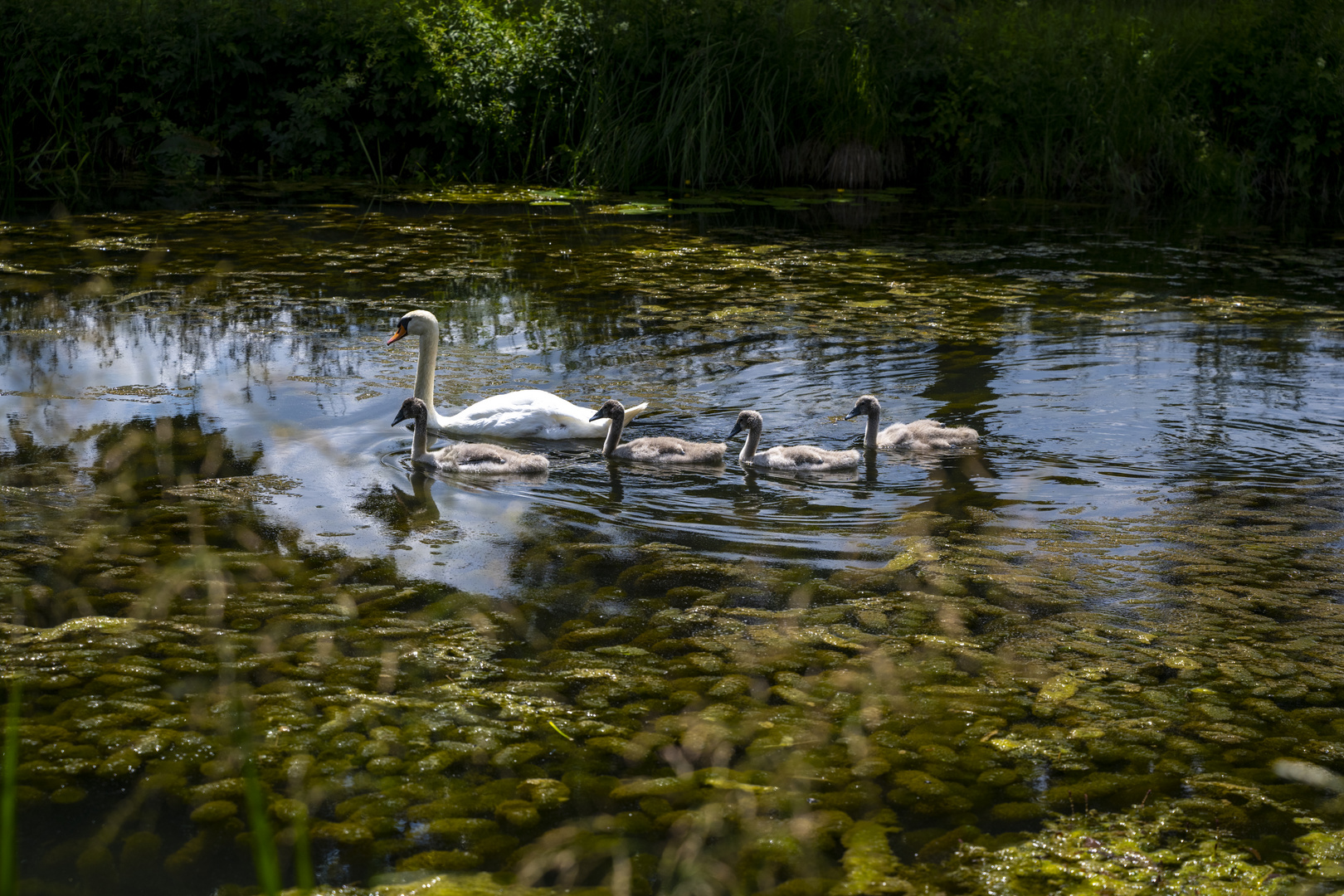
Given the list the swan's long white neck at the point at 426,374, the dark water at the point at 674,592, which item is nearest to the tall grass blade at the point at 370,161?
the dark water at the point at 674,592

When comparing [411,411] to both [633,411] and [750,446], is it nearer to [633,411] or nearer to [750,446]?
[633,411]

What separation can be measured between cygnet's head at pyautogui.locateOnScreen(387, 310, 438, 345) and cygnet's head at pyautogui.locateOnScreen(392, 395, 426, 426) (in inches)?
24.6

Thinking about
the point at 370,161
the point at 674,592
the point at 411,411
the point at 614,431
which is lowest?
the point at 674,592

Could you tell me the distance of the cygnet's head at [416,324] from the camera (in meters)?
6.79

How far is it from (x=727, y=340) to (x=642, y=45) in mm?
7159

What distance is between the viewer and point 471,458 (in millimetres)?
5969

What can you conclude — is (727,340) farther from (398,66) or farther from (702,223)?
(398,66)

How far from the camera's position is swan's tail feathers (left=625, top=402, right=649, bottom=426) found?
6.47m

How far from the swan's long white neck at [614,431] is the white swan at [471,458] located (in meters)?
0.31

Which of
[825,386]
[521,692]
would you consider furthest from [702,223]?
[521,692]

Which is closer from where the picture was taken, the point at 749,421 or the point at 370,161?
the point at 749,421

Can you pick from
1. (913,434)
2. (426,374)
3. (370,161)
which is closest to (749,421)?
(913,434)

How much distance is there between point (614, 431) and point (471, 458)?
70 cm

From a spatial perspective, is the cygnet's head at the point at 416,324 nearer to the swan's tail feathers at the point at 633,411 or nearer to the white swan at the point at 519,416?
the white swan at the point at 519,416
